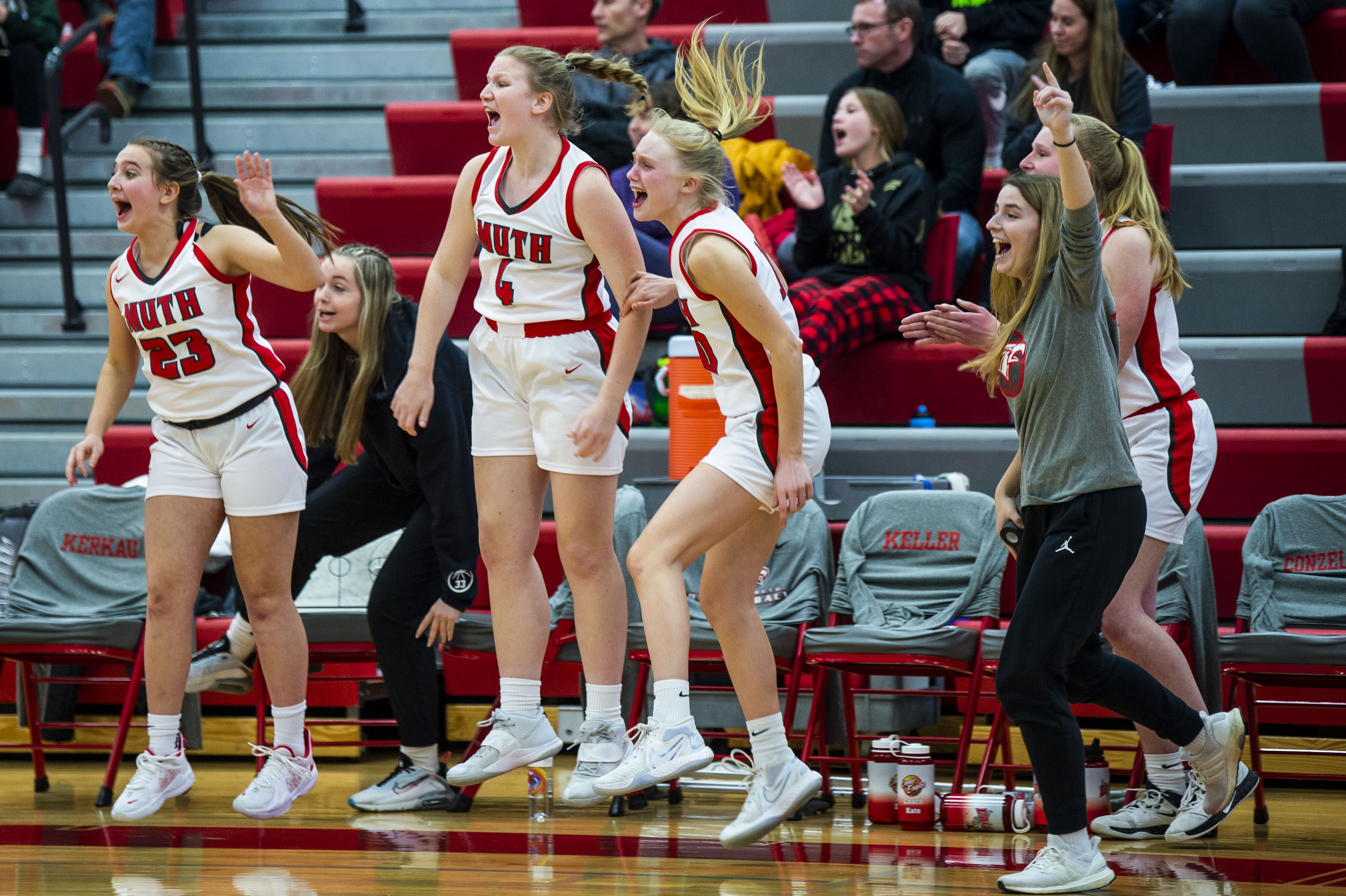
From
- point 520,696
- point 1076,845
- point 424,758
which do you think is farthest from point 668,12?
point 1076,845

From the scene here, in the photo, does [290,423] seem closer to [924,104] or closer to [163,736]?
[163,736]

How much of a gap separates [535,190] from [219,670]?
1.80 metres

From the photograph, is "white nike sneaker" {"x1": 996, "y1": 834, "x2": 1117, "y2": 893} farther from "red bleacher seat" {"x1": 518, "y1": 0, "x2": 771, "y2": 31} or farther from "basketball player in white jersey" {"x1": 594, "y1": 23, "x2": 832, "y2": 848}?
"red bleacher seat" {"x1": 518, "y1": 0, "x2": 771, "y2": 31}

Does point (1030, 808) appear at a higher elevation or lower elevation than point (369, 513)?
lower

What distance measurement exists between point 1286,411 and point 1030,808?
2187 millimetres

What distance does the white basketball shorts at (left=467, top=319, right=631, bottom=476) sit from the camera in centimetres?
342

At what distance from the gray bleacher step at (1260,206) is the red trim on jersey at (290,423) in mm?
3674

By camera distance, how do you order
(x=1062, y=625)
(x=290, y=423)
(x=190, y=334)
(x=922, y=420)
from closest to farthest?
(x=1062, y=625)
(x=190, y=334)
(x=290, y=423)
(x=922, y=420)

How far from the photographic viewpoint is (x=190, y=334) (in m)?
3.72

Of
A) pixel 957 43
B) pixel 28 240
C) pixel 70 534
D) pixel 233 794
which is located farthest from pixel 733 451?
pixel 28 240

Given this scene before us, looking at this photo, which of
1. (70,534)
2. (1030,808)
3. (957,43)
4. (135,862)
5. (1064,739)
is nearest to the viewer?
(1064,739)

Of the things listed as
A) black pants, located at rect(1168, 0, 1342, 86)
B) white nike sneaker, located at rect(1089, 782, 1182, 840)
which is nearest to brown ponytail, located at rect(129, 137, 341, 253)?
white nike sneaker, located at rect(1089, 782, 1182, 840)

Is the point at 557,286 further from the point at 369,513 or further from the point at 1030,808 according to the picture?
the point at 1030,808

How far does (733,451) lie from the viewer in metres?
3.11
